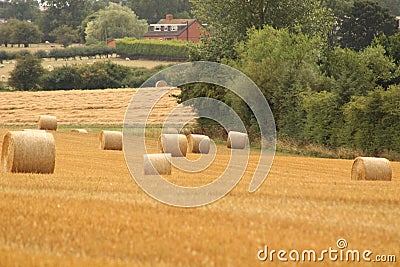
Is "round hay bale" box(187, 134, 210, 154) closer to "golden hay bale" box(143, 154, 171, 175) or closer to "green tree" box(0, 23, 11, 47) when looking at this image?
"golden hay bale" box(143, 154, 171, 175)

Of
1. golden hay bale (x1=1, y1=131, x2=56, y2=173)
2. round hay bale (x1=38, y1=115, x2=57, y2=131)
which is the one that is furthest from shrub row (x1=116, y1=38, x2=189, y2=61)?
golden hay bale (x1=1, y1=131, x2=56, y2=173)

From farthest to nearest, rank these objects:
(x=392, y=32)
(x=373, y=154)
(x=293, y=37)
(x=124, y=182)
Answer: (x=392, y=32)
(x=293, y=37)
(x=373, y=154)
(x=124, y=182)

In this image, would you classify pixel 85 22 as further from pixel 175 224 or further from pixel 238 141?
pixel 175 224

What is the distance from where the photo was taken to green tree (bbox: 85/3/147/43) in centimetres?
13662

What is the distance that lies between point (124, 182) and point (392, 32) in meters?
76.2

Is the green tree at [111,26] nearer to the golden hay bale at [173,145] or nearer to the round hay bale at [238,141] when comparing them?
the round hay bale at [238,141]

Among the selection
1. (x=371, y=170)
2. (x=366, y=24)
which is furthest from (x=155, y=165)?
(x=366, y=24)

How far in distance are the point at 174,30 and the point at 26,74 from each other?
66168 mm

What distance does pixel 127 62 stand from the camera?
11188 cm

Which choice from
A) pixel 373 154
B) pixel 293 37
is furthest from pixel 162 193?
pixel 293 37

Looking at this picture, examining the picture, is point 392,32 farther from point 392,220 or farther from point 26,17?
point 26,17

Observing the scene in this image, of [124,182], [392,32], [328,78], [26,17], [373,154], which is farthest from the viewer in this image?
[26,17]

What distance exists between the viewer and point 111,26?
139000mm

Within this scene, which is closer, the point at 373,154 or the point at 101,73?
the point at 373,154
